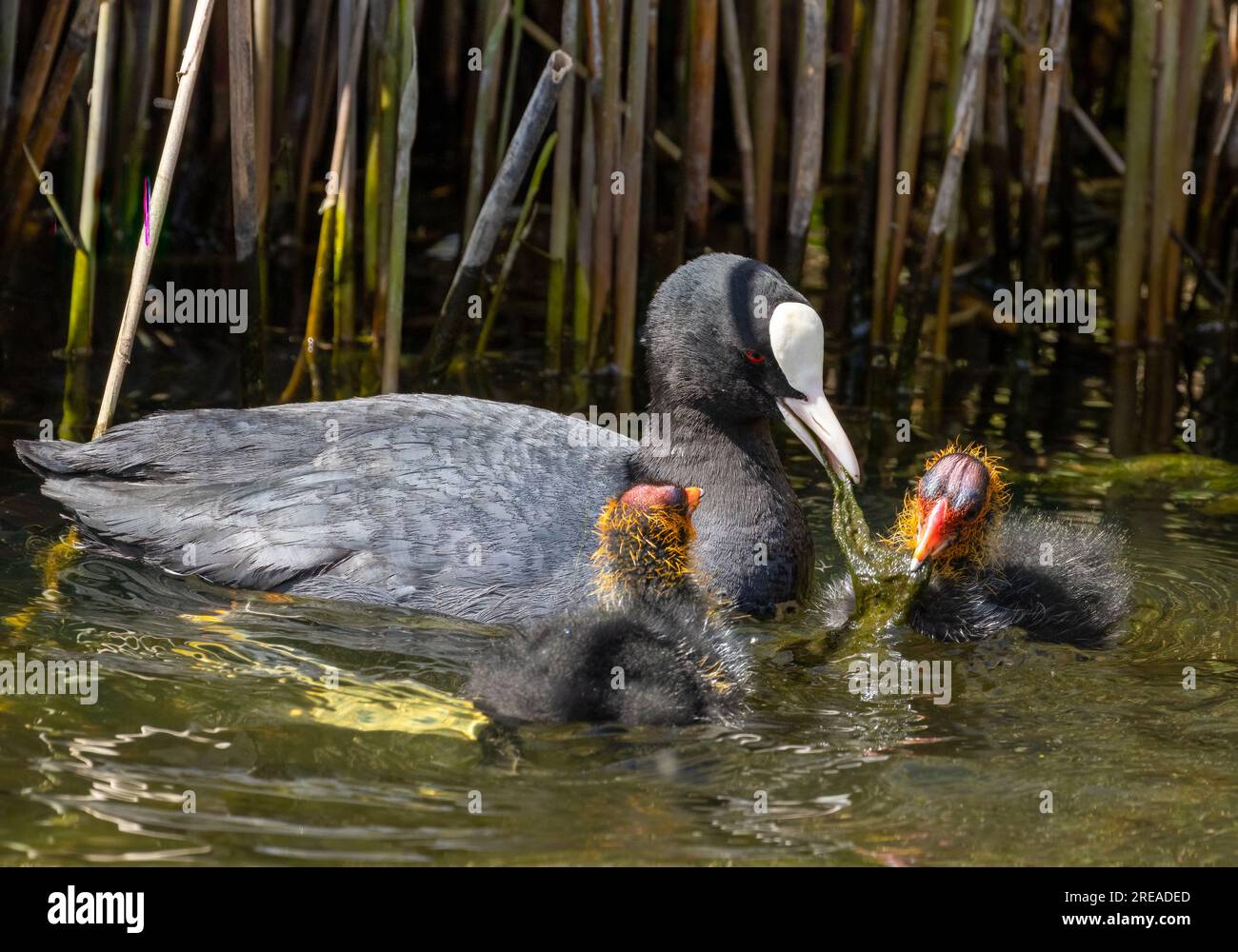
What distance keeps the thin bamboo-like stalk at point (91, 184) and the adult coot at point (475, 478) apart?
0.94 metres

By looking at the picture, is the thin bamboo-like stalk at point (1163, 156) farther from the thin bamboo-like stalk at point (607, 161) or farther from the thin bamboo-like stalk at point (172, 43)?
the thin bamboo-like stalk at point (172, 43)

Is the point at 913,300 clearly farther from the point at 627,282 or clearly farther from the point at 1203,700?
the point at 1203,700

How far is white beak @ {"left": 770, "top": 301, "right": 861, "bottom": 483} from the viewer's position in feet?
14.4

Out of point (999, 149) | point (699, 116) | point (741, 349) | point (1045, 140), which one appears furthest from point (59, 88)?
point (999, 149)

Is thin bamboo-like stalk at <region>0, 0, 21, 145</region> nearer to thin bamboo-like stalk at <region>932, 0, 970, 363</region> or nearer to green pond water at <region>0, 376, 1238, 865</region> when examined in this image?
green pond water at <region>0, 376, 1238, 865</region>

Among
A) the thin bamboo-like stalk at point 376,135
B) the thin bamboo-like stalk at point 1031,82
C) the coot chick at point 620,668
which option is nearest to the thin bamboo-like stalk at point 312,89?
the thin bamboo-like stalk at point 376,135

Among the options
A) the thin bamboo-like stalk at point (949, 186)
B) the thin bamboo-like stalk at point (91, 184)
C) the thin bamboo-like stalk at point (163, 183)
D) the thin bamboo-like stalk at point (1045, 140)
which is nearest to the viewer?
the thin bamboo-like stalk at point (163, 183)

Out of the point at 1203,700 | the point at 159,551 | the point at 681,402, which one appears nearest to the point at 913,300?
the point at 681,402

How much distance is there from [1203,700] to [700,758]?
4.24 ft

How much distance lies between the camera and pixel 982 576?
445 centimetres

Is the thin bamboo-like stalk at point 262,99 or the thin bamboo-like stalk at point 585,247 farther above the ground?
the thin bamboo-like stalk at point 262,99

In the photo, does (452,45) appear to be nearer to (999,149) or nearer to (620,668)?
(999,149)

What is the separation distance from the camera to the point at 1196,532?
5.21m

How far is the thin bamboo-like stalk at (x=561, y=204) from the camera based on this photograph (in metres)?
5.62
